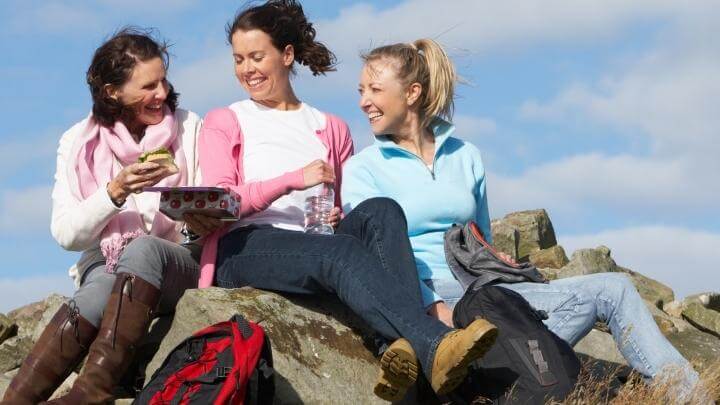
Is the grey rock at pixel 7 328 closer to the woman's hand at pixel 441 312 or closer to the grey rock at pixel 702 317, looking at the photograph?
the grey rock at pixel 702 317

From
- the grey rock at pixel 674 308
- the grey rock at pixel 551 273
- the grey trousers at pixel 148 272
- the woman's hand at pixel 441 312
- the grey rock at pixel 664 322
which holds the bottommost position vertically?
the grey rock at pixel 674 308

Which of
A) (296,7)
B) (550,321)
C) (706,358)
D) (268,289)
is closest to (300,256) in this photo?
(268,289)

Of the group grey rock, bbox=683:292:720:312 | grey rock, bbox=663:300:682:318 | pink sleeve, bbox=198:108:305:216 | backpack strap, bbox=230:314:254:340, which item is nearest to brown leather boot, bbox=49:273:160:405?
backpack strap, bbox=230:314:254:340

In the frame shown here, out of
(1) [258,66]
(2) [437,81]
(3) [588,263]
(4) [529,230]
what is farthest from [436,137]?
(4) [529,230]

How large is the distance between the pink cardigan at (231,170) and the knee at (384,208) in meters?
0.42

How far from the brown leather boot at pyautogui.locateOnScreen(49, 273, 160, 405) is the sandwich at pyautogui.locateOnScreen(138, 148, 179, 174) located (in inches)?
26.6

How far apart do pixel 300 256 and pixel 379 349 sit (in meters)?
0.73

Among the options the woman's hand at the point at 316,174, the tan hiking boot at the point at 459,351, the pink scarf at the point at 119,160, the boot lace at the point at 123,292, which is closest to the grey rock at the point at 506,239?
the pink scarf at the point at 119,160

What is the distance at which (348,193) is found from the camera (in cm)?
767

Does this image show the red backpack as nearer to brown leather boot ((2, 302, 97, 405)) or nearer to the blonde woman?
brown leather boot ((2, 302, 97, 405))

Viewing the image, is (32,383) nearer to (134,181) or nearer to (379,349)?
(134,181)

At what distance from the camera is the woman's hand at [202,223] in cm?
720

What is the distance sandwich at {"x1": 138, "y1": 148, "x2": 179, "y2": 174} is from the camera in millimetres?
6926

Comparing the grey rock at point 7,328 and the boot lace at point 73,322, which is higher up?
the boot lace at point 73,322
